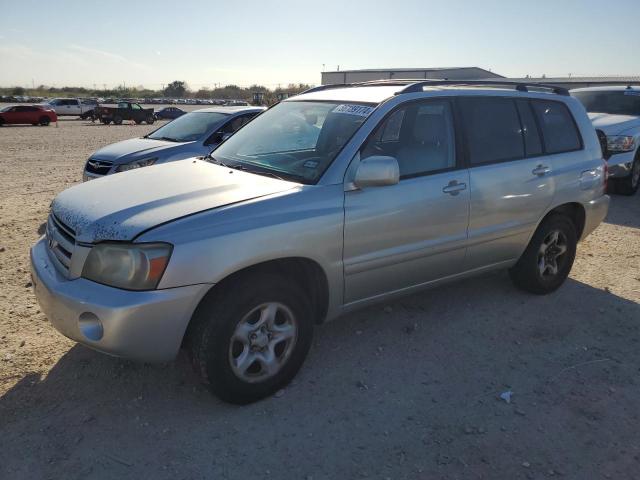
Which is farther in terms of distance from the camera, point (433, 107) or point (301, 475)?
point (433, 107)

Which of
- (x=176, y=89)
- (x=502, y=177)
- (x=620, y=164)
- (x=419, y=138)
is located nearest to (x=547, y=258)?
(x=502, y=177)

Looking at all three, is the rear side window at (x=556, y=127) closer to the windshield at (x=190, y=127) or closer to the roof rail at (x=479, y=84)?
the roof rail at (x=479, y=84)

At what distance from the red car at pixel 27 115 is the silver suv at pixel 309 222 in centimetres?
3041

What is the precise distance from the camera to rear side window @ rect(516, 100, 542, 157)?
169 inches

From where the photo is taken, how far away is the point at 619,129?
8922mm

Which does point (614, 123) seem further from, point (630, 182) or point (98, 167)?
point (98, 167)

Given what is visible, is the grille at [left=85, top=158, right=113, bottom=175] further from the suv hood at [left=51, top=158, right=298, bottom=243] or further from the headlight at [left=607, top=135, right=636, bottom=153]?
the headlight at [left=607, top=135, right=636, bottom=153]

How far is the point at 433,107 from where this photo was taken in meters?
3.77

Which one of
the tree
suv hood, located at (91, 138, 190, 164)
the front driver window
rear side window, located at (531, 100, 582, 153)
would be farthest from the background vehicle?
the tree

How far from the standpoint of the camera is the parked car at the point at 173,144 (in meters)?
7.12

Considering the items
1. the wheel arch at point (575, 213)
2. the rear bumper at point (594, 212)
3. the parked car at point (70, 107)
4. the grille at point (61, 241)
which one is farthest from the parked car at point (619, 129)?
the parked car at point (70, 107)

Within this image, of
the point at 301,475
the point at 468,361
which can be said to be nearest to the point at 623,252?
the point at 468,361

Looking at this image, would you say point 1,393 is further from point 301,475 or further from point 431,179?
point 431,179

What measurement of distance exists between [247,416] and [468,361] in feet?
5.24
